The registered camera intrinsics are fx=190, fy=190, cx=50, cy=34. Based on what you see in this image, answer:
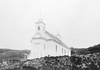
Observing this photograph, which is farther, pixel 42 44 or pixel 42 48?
pixel 42 44

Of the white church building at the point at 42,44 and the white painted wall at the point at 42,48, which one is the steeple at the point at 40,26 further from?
the white painted wall at the point at 42,48

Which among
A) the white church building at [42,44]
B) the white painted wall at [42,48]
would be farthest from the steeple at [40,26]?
the white painted wall at [42,48]

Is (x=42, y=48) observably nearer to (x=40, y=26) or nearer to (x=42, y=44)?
(x=42, y=44)

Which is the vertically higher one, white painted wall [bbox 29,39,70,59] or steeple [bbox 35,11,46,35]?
steeple [bbox 35,11,46,35]

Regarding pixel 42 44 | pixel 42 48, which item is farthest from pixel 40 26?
pixel 42 48

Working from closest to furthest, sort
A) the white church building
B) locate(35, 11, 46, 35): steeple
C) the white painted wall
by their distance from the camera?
the white painted wall
the white church building
locate(35, 11, 46, 35): steeple

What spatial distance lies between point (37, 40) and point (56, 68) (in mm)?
43253

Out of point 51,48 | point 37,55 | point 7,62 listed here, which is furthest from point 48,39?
point 7,62

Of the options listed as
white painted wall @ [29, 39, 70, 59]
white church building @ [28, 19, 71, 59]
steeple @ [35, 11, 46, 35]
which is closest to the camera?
white painted wall @ [29, 39, 70, 59]

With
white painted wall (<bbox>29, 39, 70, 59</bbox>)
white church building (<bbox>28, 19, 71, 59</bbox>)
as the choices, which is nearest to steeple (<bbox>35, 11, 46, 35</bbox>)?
white church building (<bbox>28, 19, 71, 59</bbox>)

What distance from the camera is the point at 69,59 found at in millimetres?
5199

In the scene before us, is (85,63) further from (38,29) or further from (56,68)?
(38,29)

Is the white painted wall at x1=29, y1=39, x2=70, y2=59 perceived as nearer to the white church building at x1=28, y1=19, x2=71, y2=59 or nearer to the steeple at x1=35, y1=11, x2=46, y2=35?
the white church building at x1=28, y1=19, x2=71, y2=59

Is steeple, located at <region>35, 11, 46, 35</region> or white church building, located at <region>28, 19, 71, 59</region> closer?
white church building, located at <region>28, 19, 71, 59</region>
